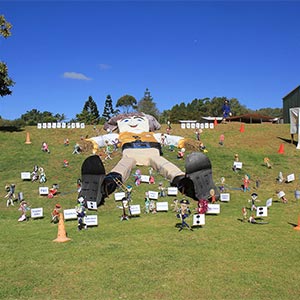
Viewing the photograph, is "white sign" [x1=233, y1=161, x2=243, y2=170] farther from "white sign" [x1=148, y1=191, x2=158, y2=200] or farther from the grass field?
"white sign" [x1=148, y1=191, x2=158, y2=200]

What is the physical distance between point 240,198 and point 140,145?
1111cm

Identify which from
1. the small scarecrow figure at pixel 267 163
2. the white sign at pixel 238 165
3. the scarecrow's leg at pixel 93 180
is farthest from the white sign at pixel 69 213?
the small scarecrow figure at pixel 267 163

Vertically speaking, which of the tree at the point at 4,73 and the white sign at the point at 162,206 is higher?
the tree at the point at 4,73

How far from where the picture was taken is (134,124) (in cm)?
3778

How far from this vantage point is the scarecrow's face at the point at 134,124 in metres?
37.7

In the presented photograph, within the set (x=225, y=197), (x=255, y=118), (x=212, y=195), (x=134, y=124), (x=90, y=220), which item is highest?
(x=255, y=118)

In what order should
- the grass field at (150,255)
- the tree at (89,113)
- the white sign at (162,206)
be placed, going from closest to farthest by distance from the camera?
the grass field at (150,255)
the white sign at (162,206)
the tree at (89,113)

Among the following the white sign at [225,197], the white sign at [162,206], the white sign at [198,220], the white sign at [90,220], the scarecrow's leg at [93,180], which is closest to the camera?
the white sign at [198,220]

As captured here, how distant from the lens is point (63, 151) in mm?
36531

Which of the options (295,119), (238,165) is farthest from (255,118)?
(238,165)

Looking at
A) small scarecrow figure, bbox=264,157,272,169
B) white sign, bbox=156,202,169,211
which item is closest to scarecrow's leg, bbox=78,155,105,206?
white sign, bbox=156,202,169,211

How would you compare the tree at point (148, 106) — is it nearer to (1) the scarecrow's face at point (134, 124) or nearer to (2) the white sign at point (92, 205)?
(1) the scarecrow's face at point (134, 124)

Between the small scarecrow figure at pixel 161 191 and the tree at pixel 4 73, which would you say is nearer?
the small scarecrow figure at pixel 161 191

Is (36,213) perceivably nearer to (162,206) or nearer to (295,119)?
(162,206)
